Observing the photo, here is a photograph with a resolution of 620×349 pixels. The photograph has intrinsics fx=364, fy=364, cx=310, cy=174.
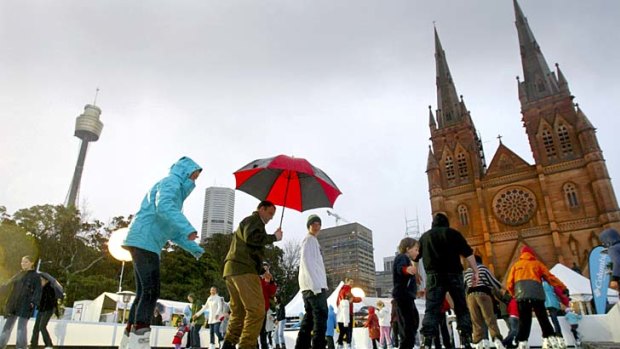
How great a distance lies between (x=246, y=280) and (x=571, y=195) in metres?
38.8

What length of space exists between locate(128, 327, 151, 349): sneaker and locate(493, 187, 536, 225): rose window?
3857cm

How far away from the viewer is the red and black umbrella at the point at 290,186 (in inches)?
207

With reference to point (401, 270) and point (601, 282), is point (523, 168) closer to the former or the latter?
point (601, 282)

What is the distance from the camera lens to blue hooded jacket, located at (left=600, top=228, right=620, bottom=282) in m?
5.13

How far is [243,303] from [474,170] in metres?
39.6

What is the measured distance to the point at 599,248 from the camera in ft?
46.1

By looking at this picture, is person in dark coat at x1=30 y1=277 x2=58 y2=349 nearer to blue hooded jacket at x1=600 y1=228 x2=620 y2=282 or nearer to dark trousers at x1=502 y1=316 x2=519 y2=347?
dark trousers at x1=502 y1=316 x2=519 y2=347

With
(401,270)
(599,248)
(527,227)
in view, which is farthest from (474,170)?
(401,270)

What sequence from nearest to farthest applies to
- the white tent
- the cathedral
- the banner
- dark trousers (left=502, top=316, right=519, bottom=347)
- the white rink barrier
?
dark trousers (left=502, top=316, right=519, bottom=347) → the white rink barrier → the banner → the white tent → the cathedral

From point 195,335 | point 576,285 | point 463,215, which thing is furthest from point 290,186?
point 463,215

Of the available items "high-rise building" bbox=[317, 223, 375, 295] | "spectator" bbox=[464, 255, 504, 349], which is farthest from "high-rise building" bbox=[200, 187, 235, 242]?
"spectator" bbox=[464, 255, 504, 349]

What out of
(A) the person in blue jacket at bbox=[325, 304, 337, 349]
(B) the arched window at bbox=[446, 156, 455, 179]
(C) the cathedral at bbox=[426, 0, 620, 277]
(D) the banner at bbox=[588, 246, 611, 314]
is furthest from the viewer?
(B) the arched window at bbox=[446, 156, 455, 179]

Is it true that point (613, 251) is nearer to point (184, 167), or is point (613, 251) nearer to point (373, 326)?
point (184, 167)

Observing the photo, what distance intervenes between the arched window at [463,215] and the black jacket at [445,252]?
36097mm
